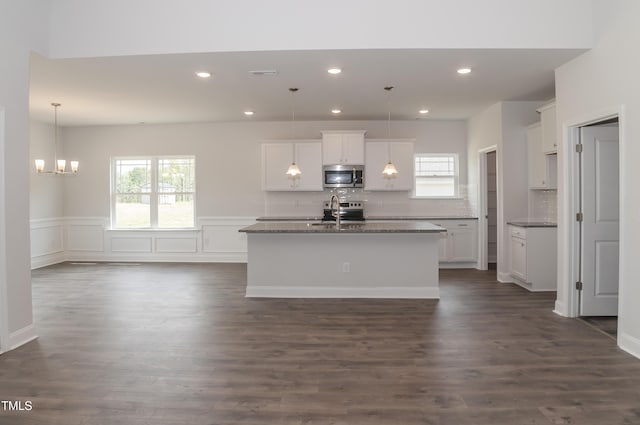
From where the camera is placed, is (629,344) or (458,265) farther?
(458,265)

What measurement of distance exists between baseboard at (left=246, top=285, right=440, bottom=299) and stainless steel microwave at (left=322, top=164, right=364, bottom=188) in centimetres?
266

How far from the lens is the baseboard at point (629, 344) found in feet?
10.8

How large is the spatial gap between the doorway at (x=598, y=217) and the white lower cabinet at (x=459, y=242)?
298 centimetres

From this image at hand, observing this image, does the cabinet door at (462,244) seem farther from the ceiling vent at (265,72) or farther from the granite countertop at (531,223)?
the ceiling vent at (265,72)

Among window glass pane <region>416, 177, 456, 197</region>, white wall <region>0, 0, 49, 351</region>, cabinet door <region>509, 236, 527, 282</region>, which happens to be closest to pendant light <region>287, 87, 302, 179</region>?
window glass pane <region>416, 177, 456, 197</region>

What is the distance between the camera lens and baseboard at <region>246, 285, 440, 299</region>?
5.21m

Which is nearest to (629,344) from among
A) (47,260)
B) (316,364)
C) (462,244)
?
(316,364)

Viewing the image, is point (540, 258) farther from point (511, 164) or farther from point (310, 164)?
point (310, 164)

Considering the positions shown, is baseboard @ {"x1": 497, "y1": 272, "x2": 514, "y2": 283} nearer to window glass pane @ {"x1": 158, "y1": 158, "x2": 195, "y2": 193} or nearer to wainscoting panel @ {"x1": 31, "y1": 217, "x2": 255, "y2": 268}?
wainscoting panel @ {"x1": 31, "y1": 217, "x2": 255, "y2": 268}

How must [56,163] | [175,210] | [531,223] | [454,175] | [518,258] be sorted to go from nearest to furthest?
1. [531,223]
2. [518,258]
3. [56,163]
4. [454,175]
5. [175,210]

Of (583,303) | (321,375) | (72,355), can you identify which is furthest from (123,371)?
(583,303)

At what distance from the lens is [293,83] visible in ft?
17.0

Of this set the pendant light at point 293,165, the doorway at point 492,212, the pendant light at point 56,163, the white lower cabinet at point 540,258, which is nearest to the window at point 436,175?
the doorway at point 492,212

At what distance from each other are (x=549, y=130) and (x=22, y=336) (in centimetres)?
633
